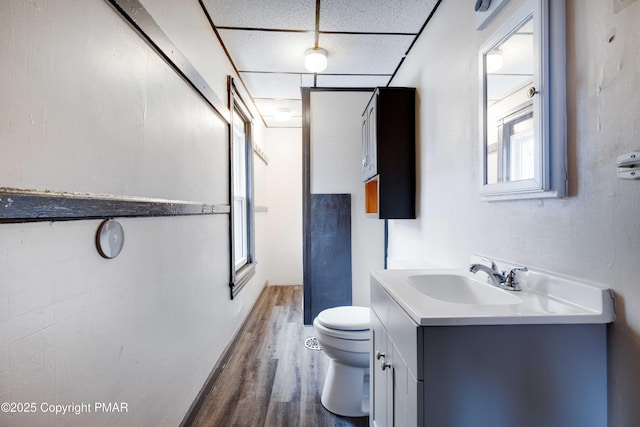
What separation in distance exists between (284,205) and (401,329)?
361 cm

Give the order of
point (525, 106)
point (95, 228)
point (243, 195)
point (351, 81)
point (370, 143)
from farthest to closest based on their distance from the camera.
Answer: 1. point (243, 195)
2. point (351, 81)
3. point (370, 143)
4. point (525, 106)
5. point (95, 228)

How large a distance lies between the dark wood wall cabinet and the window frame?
1104 mm

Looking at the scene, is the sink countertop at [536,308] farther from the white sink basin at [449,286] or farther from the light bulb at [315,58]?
the light bulb at [315,58]

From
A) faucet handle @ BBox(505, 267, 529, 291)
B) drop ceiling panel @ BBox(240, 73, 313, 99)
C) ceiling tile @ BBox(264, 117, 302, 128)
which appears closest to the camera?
faucet handle @ BBox(505, 267, 529, 291)

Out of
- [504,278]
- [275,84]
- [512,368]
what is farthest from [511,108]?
[275,84]

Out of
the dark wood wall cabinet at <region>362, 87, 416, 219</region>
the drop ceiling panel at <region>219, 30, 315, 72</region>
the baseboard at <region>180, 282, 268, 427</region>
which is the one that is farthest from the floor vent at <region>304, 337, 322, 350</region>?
the drop ceiling panel at <region>219, 30, 315, 72</region>

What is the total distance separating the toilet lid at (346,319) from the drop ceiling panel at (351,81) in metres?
2.05

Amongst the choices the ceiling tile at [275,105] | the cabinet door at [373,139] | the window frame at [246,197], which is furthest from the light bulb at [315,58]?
the ceiling tile at [275,105]

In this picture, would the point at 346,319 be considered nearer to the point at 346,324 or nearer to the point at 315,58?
the point at 346,324

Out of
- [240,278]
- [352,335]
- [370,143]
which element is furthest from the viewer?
[240,278]

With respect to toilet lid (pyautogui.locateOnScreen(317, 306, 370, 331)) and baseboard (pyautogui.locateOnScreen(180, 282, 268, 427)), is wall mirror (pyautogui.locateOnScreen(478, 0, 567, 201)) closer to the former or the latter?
toilet lid (pyautogui.locateOnScreen(317, 306, 370, 331))

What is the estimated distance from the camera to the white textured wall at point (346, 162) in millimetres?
3037

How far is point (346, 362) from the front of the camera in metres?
1.70

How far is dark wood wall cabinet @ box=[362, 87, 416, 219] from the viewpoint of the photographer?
213 cm
